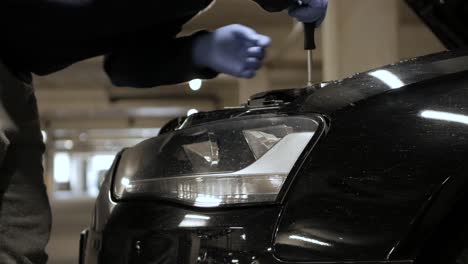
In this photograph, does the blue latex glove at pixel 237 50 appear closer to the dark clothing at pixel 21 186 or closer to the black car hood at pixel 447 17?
the dark clothing at pixel 21 186

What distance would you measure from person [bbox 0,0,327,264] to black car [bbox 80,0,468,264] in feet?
0.45

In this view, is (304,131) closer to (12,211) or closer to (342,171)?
(342,171)

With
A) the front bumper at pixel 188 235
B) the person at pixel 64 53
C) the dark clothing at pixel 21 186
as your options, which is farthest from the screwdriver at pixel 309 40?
the dark clothing at pixel 21 186

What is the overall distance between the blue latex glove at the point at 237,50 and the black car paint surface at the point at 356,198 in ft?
0.54

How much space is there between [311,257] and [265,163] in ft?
0.69

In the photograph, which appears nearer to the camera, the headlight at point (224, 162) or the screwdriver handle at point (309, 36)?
the headlight at point (224, 162)

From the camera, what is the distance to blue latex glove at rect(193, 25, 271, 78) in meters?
1.25

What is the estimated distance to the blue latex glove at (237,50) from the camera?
1.25m

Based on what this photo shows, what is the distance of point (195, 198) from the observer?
1171 mm

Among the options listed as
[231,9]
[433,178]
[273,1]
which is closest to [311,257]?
[433,178]

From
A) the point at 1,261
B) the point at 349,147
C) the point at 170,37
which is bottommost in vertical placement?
the point at 1,261

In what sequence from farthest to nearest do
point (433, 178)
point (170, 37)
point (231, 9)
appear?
point (231, 9)
point (170, 37)
point (433, 178)

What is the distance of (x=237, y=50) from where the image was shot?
1.25m

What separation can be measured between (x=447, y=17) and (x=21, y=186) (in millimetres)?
1440
